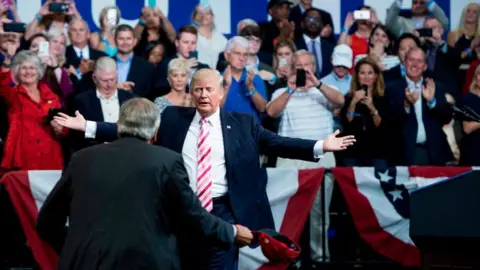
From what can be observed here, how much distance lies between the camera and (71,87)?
394 inches

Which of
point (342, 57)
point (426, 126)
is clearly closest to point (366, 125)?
point (426, 126)

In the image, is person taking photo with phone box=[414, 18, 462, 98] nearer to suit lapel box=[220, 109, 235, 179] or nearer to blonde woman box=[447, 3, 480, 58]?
blonde woman box=[447, 3, 480, 58]

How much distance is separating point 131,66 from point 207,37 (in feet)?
4.06

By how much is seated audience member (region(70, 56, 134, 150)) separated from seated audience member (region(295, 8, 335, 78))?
2449 millimetres

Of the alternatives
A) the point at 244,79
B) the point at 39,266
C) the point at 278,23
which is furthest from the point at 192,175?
the point at 278,23

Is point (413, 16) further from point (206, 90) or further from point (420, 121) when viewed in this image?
point (206, 90)

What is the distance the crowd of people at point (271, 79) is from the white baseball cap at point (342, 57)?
0.03 ft

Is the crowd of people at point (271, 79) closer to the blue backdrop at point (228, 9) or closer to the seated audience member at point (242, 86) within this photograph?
the seated audience member at point (242, 86)

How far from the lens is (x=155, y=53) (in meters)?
10.7

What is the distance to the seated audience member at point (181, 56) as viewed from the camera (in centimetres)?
1016

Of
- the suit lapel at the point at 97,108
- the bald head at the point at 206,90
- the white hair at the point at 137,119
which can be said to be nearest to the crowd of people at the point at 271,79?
the suit lapel at the point at 97,108

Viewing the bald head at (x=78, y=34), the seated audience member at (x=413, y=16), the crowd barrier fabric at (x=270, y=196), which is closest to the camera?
the crowd barrier fabric at (x=270, y=196)

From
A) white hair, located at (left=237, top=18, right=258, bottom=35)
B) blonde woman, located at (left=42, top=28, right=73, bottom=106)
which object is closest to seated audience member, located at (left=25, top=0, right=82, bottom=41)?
blonde woman, located at (left=42, top=28, right=73, bottom=106)

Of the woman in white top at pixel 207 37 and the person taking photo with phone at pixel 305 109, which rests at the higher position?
the woman in white top at pixel 207 37
